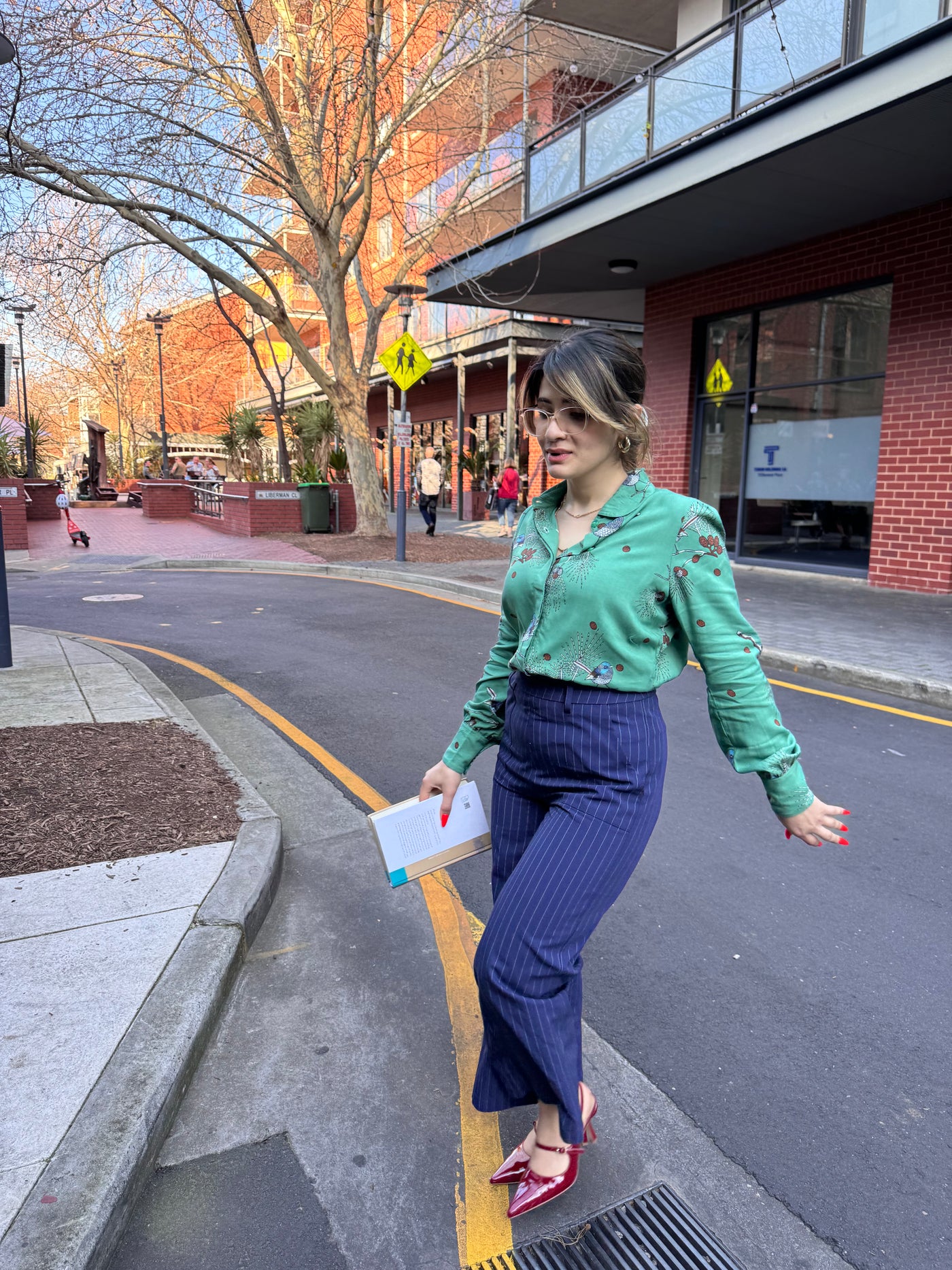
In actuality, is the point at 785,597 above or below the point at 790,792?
below

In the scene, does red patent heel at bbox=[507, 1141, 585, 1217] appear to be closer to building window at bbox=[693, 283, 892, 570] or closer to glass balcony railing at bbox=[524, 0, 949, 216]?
glass balcony railing at bbox=[524, 0, 949, 216]

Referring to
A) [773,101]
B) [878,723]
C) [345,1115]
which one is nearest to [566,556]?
[345,1115]

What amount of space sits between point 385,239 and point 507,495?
52.4 feet

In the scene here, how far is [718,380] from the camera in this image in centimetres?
1477

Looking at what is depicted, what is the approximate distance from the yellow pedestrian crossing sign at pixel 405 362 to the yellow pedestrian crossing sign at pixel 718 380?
4.67 meters

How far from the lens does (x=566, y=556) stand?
213 cm

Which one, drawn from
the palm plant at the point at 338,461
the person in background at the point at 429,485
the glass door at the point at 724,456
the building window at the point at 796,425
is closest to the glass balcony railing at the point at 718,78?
the building window at the point at 796,425

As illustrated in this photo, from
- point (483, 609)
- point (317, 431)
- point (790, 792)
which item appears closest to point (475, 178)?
point (483, 609)

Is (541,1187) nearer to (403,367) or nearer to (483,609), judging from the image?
(483,609)

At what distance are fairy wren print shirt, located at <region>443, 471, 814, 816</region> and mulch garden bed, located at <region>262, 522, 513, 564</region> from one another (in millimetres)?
13114

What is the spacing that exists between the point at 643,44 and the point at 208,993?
19.7 metres

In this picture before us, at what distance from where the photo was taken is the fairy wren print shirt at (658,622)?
202 cm

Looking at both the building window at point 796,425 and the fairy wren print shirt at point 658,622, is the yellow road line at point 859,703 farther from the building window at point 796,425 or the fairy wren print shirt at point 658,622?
the building window at point 796,425

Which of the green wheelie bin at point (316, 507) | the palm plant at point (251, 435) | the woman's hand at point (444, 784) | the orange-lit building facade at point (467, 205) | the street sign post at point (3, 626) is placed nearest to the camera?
the woman's hand at point (444, 784)
